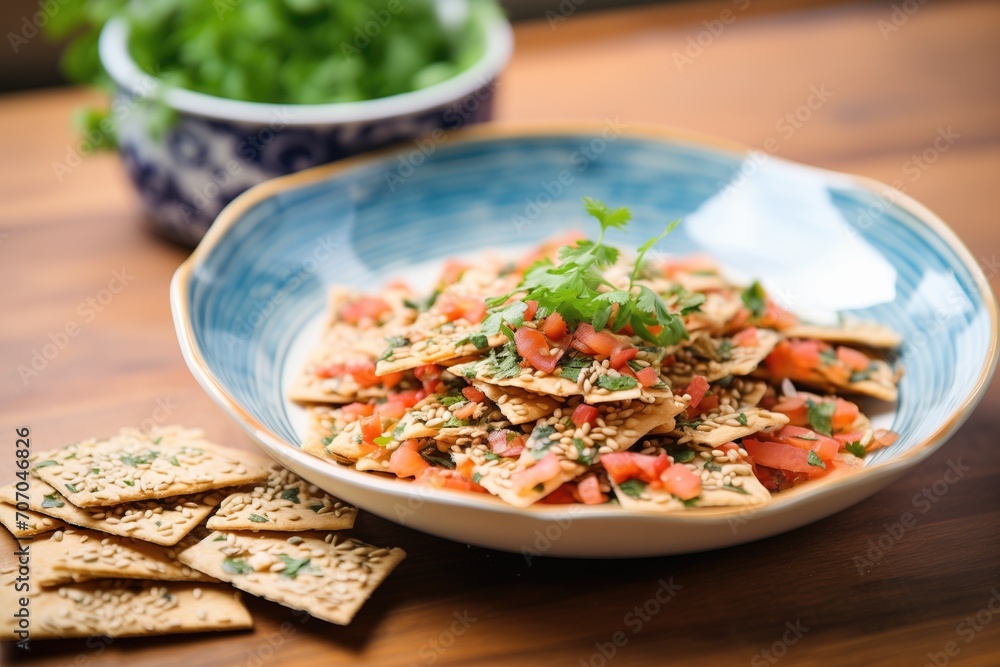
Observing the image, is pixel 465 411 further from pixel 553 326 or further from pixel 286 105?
pixel 286 105

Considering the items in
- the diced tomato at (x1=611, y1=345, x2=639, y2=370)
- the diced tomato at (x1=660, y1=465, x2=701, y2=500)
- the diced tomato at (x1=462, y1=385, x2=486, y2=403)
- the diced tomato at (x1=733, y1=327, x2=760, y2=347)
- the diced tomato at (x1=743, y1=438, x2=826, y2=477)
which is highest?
the diced tomato at (x1=611, y1=345, x2=639, y2=370)

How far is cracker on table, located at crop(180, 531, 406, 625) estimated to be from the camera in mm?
2178

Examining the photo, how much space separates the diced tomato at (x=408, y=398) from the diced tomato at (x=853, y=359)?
3.90 feet

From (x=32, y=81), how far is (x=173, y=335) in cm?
251

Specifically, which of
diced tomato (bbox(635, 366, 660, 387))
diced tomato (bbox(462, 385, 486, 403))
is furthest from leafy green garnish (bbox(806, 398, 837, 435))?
diced tomato (bbox(462, 385, 486, 403))

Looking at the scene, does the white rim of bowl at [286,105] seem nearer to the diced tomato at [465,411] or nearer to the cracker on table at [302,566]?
the diced tomato at [465,411]

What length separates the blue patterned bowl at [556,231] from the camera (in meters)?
2.13

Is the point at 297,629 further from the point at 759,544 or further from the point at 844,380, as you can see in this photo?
the point at 844,380

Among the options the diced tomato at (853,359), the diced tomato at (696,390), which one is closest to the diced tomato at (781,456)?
the diced tomato at (696,390)

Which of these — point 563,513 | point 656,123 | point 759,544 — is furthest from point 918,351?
point 656,123

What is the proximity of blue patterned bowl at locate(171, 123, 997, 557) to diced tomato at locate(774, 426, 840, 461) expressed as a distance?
0.45ft

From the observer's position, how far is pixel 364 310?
2990 mm

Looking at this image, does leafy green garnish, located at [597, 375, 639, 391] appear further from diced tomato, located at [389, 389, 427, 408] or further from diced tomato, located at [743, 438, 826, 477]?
diced tomato, located at [389, 389, 427, 408]

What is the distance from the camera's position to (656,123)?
460cm
